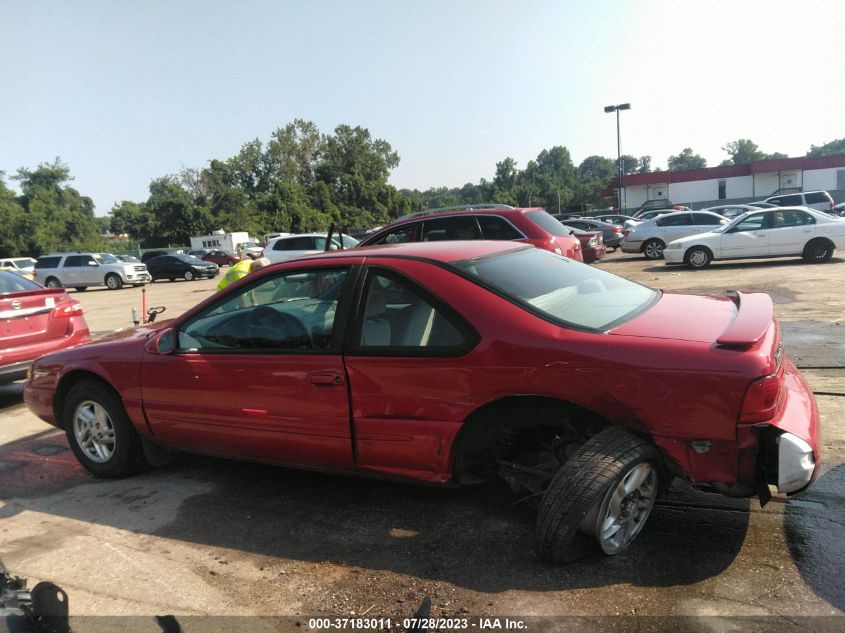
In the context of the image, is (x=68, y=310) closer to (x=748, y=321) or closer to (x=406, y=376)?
(x=406, y=376)

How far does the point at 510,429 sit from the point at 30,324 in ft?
20.1

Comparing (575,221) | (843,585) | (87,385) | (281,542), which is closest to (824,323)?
(843,585)

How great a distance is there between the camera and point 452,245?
3891 mm

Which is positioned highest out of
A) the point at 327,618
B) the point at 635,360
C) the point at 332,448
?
the point at 635,360

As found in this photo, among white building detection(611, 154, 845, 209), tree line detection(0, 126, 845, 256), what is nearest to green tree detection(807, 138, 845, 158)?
tree line detection(0, 126, 845, 256)

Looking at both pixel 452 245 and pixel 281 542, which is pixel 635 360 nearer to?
pixel 452 245

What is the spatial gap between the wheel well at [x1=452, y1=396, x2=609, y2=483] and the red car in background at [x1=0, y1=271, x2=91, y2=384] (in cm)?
556

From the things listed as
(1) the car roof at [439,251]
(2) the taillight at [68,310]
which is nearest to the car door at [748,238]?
(1) the car roof at [439,251]

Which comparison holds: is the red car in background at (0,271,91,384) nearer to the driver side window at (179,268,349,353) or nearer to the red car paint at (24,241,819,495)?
the red car paint at (24,241,819,495)

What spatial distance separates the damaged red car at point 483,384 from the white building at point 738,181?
56.9 meters

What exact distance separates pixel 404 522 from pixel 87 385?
103 inches

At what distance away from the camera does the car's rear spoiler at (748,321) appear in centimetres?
268

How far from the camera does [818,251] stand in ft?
48.2

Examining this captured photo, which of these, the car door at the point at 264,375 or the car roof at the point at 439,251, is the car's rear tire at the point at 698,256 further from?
the car door at the point at 264,375
